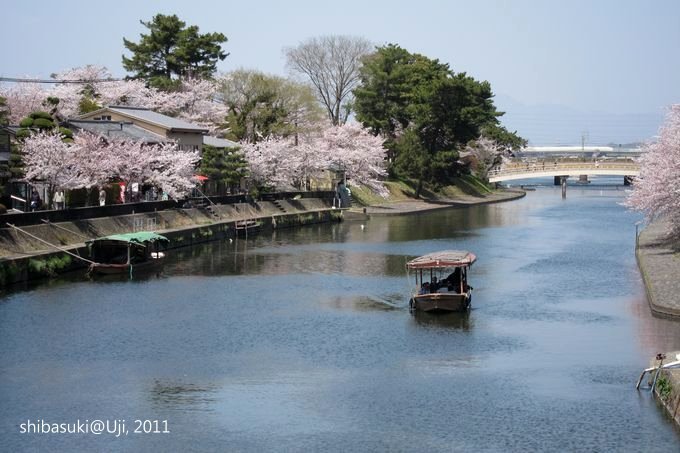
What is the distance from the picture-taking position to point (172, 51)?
92000mm

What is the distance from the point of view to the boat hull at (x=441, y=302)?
36.4 meters

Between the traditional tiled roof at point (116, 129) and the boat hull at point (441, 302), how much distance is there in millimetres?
33933

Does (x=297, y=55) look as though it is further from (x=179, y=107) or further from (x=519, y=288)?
(x=519, y=288)

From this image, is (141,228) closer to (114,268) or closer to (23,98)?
(114,268)

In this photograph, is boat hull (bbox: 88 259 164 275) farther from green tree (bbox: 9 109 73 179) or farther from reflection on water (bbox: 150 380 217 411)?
reflection on water (bbox: 150 380 217 411)

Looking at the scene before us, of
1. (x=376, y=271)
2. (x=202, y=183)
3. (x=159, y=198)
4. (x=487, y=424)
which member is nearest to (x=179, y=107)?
(x=202, y=183)

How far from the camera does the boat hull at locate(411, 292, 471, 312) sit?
36.4 meters

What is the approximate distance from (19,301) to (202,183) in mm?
36663

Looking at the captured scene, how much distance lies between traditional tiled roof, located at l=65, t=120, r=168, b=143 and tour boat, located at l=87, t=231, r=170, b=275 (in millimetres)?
17369

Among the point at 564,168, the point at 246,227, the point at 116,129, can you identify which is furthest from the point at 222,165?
the point at 564,168

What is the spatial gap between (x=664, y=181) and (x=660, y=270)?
6.94 metres

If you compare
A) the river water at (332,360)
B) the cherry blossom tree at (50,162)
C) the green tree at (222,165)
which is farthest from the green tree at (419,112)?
the cherry blossom tree at (50,162)

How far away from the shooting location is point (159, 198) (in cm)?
6675

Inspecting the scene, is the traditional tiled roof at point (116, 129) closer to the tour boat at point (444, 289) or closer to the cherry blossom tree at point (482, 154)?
the tour boat at point (444, 289)
